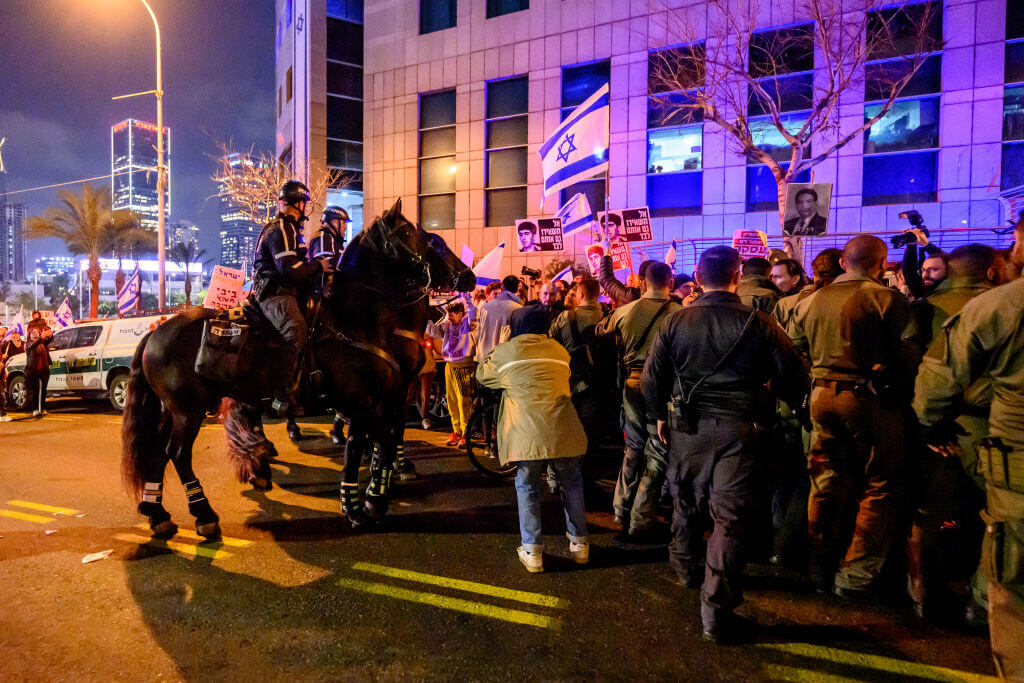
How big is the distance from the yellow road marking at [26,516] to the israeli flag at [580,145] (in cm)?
768

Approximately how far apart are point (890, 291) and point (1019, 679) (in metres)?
2.22

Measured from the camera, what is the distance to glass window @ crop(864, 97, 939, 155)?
1714 centimetres

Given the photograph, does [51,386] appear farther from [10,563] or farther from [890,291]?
Answer: [890,291]

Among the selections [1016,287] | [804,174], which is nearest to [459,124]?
[804,174]


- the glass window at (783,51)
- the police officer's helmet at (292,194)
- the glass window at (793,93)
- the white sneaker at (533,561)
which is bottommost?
the white sneaker at (533,561)

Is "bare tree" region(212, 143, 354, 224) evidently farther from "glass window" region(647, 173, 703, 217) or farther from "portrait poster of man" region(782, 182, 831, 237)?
"portrait poster of man" region(782, 182, 831, 237)

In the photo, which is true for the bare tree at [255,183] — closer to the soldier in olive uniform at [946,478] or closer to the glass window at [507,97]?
the glass window at [507,97]

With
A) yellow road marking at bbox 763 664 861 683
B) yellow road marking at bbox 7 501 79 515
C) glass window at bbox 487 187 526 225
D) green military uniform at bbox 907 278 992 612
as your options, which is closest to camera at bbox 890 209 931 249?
green military uniform at bbox 907 278 992 612

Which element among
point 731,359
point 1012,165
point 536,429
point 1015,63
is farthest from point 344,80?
point 731,359

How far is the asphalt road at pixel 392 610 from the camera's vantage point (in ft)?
10.8

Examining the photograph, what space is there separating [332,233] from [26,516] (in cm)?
391

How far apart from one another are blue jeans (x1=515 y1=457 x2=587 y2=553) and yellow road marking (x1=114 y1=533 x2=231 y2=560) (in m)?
2.38

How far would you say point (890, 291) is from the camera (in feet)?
12.8

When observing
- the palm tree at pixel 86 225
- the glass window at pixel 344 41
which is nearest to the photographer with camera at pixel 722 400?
the glass window at pixel 344 41
